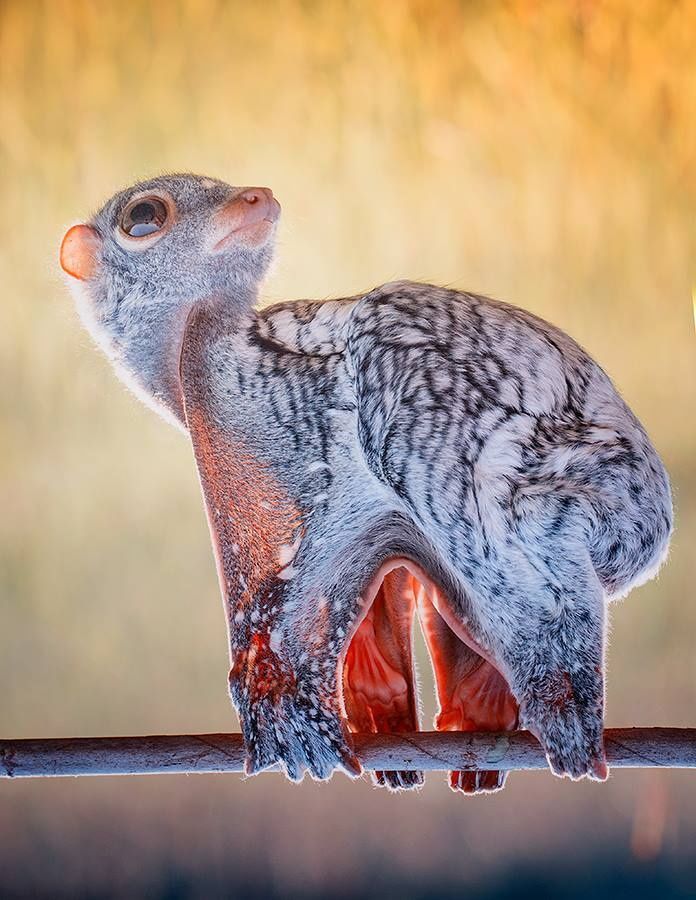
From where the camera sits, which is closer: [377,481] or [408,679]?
[377,481]

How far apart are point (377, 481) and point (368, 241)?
1032mm

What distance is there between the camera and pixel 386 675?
51.7 inches

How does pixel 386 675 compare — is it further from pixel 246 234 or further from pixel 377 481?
pixel 246 234

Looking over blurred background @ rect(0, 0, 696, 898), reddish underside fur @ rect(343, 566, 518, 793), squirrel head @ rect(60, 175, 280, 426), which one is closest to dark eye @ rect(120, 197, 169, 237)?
squirrel head @ rect(60, 175, 280, 426)

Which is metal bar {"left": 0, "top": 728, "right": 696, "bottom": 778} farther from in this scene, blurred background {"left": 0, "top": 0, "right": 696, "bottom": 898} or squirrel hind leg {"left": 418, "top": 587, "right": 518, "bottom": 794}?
blurred background {"left": 0, "top": 0, "right": 696, "bottom": 898}

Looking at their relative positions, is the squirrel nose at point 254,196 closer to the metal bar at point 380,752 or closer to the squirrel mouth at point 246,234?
the squirrel mouth at point 246,234

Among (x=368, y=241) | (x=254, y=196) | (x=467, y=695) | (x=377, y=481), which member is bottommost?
(x=467, y=695)

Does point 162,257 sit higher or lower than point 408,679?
higher

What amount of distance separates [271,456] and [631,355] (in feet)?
3.58

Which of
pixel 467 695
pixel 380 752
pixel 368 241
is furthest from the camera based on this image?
pixel 368 241

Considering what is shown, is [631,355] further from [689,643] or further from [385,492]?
[385,492]

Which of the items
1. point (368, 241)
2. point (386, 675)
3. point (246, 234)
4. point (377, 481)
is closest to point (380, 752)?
point (386, 675)

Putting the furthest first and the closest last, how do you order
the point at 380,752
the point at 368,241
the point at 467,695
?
the point at 368,241 < the point at 467,695 < the point at 380,752

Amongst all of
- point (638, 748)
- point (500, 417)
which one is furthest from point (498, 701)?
point (500, 417)
